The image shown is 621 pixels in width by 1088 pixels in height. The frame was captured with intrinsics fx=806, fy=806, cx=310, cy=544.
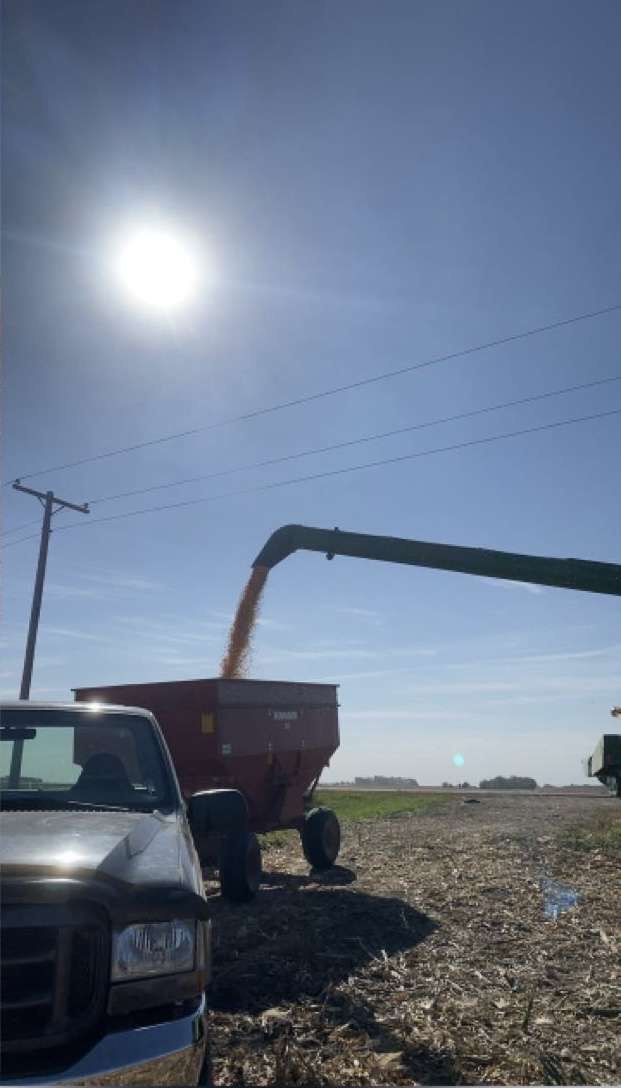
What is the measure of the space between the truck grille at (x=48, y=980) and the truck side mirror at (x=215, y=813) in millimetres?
1457

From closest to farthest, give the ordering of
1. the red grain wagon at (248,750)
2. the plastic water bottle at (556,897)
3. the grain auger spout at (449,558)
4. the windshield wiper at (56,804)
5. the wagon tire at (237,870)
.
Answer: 1. the windshield wiper at (56,804)
2. the plastic water bottle at (556,897)
3. the wagon tire at (237,870)
4. the red grain wagon at (248,750)
5. the grain auger spout at (449,558)

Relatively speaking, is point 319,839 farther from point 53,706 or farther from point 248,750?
Result: point 53,706

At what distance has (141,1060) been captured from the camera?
98.1 inches

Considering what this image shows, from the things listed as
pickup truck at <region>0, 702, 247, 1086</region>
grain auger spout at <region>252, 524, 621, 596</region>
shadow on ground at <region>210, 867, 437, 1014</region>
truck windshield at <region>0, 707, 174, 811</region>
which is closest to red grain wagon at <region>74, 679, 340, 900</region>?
shadow on ground at <region>210, 867, 437, 1014</region>

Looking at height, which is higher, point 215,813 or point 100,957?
point 215,813

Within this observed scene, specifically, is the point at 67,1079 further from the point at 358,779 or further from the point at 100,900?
the point at 358,779

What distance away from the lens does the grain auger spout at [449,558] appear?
13.0m

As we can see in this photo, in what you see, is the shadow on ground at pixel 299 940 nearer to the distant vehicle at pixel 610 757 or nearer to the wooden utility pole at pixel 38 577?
the distant vehicle at pixel 610 757

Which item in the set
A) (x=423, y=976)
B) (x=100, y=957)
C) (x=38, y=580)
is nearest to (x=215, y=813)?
(x=100, y=957)

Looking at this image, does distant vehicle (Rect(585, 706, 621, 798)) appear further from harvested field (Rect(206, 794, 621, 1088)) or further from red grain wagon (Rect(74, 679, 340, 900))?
red grain wagon (Rect(74, 679, 340, 900))

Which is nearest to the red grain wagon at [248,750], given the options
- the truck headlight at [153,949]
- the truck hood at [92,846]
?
the truck hood at [92,846]

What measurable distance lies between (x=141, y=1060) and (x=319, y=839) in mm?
9636

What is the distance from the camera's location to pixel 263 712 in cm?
1135

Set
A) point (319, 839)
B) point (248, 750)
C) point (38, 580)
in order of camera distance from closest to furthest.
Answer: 1. point (248, 750)
2. point (319, 839)
3. point (38, 580)
